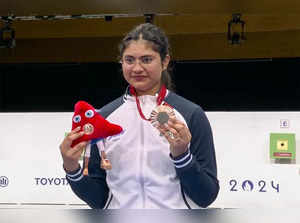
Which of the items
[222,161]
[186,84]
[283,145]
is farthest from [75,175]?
[186,84]

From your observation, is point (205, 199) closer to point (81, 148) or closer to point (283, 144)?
point (81, 148)

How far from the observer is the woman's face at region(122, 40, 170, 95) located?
1.27 meters

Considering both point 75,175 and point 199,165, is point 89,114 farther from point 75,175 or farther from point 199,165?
point 199,165

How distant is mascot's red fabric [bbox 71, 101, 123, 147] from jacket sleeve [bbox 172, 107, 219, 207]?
0.21 m

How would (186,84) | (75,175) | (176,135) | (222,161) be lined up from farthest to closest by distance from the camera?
1. (186,84)
2. (222,161)
3. (75,175)
4. (176,135)

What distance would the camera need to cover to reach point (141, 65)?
1.27 metres

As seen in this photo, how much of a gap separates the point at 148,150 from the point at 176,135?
0.42 ft

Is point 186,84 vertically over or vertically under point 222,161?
over

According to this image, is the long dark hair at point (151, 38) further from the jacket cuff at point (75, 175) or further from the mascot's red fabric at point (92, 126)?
the jacket cuff at point (75, 175)

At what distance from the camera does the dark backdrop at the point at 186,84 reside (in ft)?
18.3

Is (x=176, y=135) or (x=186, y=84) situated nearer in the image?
(x=176, y=135)

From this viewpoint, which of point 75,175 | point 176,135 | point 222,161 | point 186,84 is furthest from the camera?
point 186,84

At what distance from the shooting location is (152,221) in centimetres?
54

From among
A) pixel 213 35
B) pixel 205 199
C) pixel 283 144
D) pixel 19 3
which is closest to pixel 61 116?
pixel 283 144
